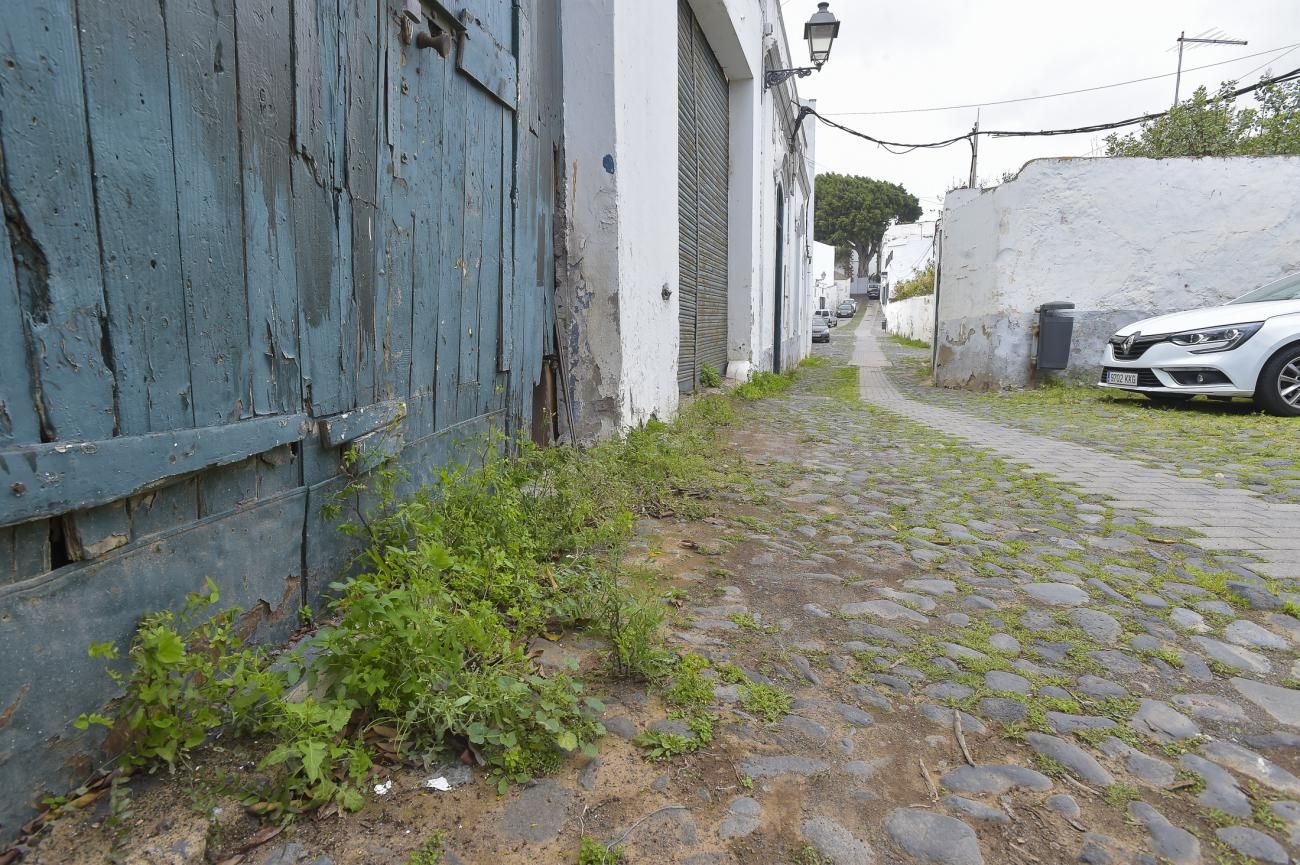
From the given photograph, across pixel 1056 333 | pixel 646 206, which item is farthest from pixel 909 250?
pixel 646 206

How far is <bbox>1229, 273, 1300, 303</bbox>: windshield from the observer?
7.00 meters

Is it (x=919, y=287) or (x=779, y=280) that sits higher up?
(x=919, y=287)

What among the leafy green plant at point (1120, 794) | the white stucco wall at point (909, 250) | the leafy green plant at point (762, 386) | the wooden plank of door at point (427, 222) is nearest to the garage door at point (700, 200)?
the leafy green plant at point (762, 386)

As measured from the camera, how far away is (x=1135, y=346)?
297 inches

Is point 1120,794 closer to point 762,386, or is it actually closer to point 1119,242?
point 762,386

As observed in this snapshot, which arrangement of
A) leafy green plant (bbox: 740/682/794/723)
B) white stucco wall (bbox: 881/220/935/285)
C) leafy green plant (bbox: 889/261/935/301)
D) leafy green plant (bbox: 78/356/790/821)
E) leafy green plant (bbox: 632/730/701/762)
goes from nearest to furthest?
leafy green plant (bbox: 78/356/790/821) < leafy green plant (bbox: 632/730/701/762) < leafy green plant (bbox: 740/682/794/723) < leafy green plant (bbox: 889/261/935/301) < white stucco wall (bbox: 881/220/935/285)

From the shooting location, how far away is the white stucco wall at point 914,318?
2597 centimetres

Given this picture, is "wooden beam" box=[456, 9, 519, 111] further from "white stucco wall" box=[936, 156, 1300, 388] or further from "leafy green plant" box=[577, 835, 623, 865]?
"white stucco wall" box=[936, 156, 1300, 388]

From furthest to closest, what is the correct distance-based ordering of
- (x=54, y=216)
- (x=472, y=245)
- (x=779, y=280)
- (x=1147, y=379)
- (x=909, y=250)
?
(x=909, y=250)
(x=779, y=280)
(x=1147, y=379)
(x=472, y=245)
(x=54, y=216)

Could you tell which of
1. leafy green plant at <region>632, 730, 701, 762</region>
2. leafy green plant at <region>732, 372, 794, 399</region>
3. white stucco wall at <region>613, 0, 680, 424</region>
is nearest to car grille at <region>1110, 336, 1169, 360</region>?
leafy green plant at <region>732, 372, 794, 399</region>

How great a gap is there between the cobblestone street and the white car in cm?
369

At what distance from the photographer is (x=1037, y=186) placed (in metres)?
9.40

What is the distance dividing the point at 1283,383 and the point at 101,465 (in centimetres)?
860

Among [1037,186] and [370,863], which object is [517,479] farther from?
[1037,186]
